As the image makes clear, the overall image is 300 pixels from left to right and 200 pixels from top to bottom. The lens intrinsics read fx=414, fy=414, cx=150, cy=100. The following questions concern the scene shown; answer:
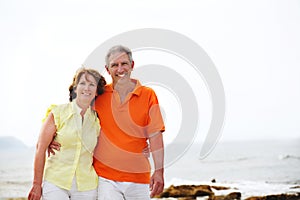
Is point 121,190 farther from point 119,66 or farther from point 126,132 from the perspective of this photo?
point 119,66

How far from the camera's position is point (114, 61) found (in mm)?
2328

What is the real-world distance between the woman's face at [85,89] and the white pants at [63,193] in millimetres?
435

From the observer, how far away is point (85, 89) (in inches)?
88.4

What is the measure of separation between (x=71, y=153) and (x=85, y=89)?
35cm

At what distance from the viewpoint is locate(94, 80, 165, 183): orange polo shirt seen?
232 centimetres

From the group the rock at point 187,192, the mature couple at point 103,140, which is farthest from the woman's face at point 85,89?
the rock at point 187,192

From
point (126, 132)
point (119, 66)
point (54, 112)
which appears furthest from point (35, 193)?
point (119, 66)

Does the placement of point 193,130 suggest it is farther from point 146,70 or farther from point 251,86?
point 251,86

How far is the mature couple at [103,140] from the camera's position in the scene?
2189mm

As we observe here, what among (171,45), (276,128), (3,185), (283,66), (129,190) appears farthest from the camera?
(276,128)

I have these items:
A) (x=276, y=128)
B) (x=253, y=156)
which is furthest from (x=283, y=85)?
(x=253, y=156)

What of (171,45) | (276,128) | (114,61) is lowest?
(276,128)

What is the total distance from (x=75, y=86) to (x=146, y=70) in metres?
1.76

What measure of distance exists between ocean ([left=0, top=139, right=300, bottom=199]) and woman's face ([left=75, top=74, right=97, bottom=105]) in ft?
22.0
